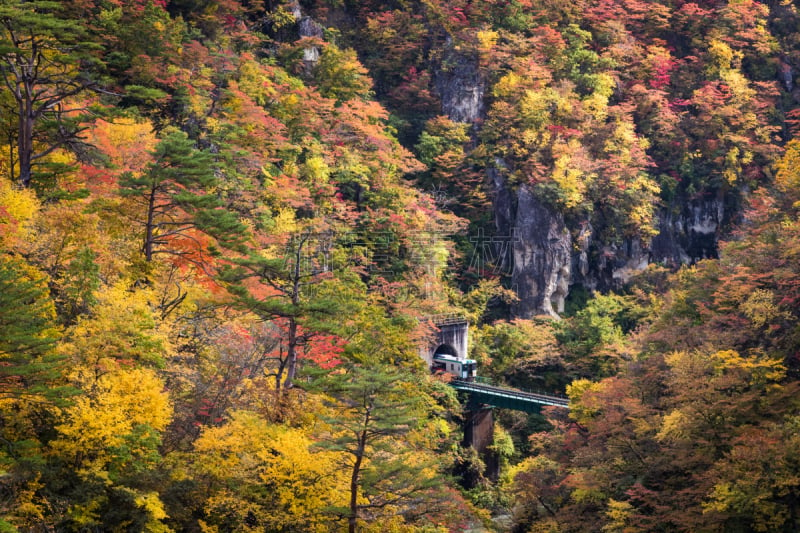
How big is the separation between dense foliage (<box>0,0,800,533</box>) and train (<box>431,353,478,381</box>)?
2615 mm

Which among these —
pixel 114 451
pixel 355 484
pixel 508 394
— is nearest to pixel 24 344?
pixel 114 451

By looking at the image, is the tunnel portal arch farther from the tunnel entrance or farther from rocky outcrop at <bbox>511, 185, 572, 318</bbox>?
rocky outcrop at <bbox>511, 185, 572, 318</bbox>

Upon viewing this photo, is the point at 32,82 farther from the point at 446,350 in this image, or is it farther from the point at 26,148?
the point at 446,350

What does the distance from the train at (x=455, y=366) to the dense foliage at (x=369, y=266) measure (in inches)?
103

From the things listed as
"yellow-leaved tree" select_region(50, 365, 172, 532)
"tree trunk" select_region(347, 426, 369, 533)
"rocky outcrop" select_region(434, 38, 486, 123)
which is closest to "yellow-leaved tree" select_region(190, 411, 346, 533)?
"tree trunk" select_region(347, 426, 369, 533)

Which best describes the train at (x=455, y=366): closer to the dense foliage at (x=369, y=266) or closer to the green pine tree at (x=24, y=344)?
the dense foliage at (x=369, y=266)

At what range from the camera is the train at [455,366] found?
3891 centimetres

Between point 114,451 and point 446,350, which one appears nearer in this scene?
point 114,451

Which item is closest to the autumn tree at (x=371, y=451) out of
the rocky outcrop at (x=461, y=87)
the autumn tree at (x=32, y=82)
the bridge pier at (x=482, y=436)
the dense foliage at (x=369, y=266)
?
the dense foliage at (x=369, y=266)

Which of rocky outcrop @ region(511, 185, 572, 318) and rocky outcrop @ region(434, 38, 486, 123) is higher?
rocky outcrop @ region(434, 38, 486, 123)

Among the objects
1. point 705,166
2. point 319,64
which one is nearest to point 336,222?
point 319,64

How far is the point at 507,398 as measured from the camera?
36.6m

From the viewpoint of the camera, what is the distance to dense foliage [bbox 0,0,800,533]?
19672 mm

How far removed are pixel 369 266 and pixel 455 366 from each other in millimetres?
6228
